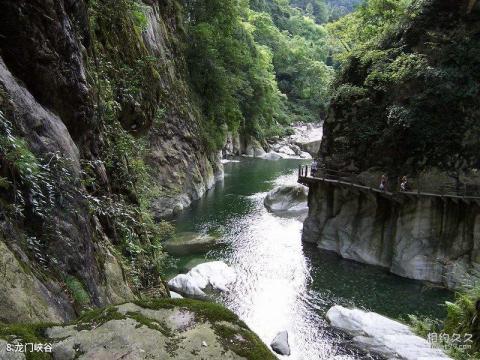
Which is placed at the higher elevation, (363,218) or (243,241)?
(363,218)

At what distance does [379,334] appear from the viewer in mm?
12828

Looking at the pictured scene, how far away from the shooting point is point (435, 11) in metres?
19.3

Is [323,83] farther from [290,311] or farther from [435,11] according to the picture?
[290,311]

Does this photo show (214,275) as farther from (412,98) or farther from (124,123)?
(412,98)

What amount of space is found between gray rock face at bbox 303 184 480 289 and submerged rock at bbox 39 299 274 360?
46.1 feet

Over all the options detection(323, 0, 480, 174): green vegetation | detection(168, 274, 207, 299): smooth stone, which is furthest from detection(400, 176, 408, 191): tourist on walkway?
detection(168, 274, 207, 299): smooth stone

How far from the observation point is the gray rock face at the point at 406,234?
16922 millimetres

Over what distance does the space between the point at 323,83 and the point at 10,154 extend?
3088 inches

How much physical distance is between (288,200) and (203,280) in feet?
46.3

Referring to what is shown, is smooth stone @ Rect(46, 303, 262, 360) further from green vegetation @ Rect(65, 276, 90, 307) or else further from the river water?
the river water

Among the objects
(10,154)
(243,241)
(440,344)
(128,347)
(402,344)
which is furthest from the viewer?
(243,241)

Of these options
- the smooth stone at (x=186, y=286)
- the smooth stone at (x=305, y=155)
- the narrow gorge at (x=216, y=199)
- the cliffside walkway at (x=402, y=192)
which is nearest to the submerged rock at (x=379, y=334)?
the narrow gorge at (x=216, y=199)

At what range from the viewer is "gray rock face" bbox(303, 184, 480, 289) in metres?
16.9

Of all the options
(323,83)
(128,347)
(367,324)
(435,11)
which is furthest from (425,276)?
(323,83)
